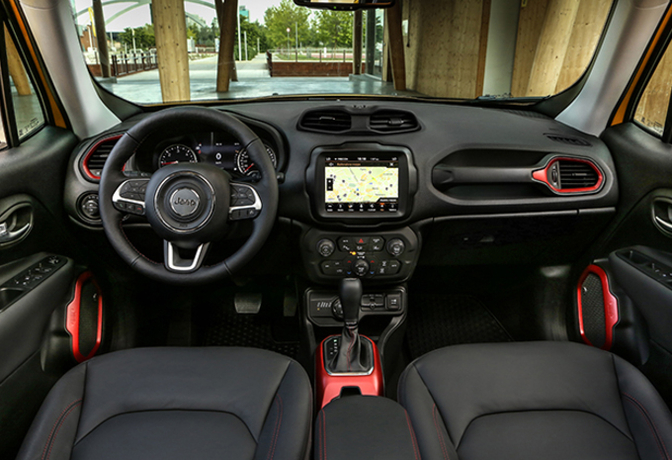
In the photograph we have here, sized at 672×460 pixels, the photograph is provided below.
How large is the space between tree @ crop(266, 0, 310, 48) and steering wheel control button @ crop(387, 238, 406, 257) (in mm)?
1101

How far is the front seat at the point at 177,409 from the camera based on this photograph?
1094mm

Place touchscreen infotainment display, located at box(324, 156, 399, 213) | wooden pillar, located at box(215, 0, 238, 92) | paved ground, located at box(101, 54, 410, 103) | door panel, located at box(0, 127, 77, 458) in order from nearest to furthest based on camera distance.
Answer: door panel, located at box(0, 127, 77, 458) < touchscreen infotainment display, located at box(324, 156, 399, 213) < paved ground, located at box(101, 54, 410, 103) < wooden pillar, located at box(215, 0, 238, 92)

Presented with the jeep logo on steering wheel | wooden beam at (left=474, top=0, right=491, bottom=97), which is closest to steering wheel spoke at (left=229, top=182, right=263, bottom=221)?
the jeep logo on steering wheel

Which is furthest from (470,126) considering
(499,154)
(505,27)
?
(505,27)

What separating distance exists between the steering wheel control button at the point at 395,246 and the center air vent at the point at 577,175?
2.10ft

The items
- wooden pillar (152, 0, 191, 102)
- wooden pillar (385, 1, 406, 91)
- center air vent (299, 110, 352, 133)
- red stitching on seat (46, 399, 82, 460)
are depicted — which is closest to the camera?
red stitching on seat (46, 399, 82, 460)

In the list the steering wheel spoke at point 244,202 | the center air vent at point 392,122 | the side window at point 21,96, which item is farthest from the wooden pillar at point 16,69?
the center air vent at point 392,122

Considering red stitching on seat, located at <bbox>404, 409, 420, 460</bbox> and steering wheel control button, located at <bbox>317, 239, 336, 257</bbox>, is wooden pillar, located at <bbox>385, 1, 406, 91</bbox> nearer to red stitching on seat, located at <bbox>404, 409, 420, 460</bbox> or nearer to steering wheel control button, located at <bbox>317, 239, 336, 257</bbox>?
steering wheel control button, located at <bbox>317, 239, 336, 257</bbox>

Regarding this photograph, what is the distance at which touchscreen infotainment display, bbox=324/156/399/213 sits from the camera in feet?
5.59

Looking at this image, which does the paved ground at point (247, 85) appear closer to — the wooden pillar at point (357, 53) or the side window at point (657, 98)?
the wooden pillar at point (357, 53)

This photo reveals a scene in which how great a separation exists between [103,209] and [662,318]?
1732 mm

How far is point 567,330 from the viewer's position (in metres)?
2.07

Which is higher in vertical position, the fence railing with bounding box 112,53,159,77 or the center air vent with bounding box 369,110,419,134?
the fence railing with bounding box 112,53,159,77

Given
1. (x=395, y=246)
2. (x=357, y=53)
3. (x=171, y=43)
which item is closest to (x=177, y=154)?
(x=395, y=246)
